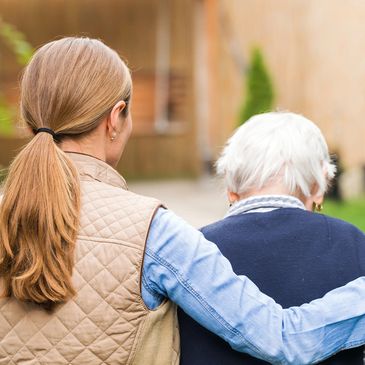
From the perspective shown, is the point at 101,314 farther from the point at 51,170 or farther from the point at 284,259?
the point at 284,259

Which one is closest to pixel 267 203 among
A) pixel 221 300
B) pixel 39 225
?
pixel 221 300

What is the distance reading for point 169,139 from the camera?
19.7 m

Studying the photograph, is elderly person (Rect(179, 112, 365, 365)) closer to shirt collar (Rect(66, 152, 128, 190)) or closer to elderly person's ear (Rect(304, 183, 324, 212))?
elderly person's ear (Rect(304, 183, 324, 212))

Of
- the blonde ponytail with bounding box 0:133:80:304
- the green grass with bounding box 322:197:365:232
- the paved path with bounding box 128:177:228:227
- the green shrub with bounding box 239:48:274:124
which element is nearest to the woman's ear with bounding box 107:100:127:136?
the blonde ponytail with bounding box 0:133:80:304

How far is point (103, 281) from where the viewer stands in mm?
2266

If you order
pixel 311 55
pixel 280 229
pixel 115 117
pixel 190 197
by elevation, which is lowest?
pixel 190 197

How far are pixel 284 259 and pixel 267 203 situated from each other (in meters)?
0.17

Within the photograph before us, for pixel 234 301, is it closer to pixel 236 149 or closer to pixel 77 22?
pixel 236 149

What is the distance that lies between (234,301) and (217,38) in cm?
1747

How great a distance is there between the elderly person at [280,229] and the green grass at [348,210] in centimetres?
731

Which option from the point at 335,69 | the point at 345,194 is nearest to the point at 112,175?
the point at 345,194

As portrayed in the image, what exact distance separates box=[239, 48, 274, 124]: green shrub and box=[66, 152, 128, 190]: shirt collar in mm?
11773

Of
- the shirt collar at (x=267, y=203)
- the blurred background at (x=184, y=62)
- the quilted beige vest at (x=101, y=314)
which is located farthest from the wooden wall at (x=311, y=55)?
the quilted beige vest at (x=101, y=314)

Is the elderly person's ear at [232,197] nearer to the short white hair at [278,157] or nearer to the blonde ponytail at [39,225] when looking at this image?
the short white hair at [278,157]
